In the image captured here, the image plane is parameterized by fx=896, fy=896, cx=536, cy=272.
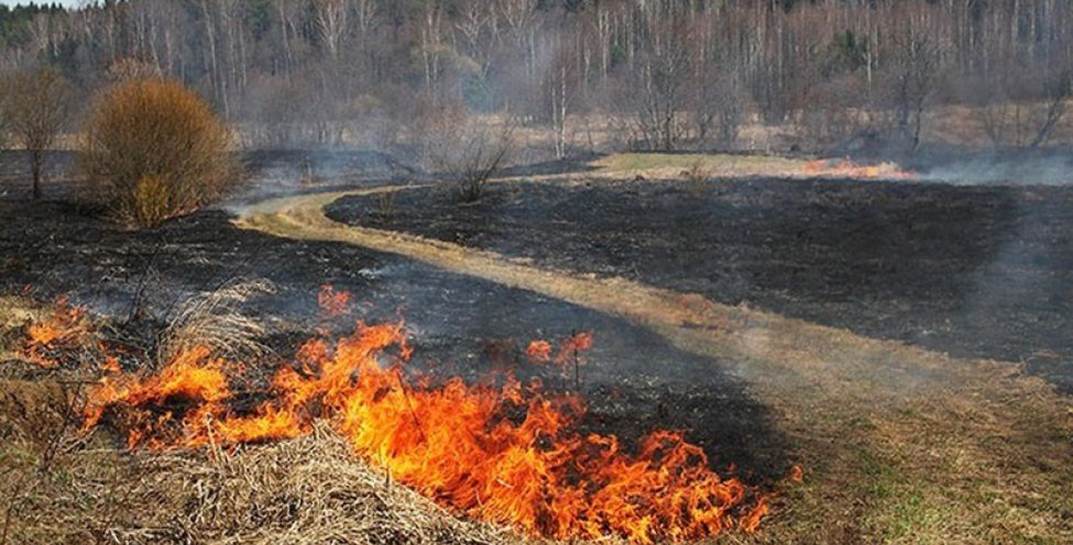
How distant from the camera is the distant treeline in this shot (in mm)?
45594

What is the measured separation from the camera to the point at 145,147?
71.9 feet

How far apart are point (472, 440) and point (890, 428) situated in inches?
163

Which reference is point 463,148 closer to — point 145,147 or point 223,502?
point 145,147

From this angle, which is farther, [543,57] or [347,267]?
[543,57]

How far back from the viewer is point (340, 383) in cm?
865

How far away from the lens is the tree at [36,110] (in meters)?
26.0

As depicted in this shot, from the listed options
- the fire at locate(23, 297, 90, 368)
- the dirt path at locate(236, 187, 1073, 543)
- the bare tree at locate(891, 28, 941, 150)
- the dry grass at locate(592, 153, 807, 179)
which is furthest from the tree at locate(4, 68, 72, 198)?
the bare tree at locate(891, 28, 941, 150)

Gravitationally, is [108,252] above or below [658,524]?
above

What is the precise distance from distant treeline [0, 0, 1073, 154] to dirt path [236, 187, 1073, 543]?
28.1 metres

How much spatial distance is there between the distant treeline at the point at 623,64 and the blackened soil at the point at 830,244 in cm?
1756

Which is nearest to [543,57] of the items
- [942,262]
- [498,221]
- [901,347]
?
[498,221]

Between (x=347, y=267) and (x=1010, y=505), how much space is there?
11.6m

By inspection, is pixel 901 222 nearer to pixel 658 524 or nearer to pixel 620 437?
pixel 620 437

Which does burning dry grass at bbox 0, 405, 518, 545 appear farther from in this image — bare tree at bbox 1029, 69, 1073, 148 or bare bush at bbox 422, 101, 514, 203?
bare tree at bbox 1029, 69, 1073, 148
